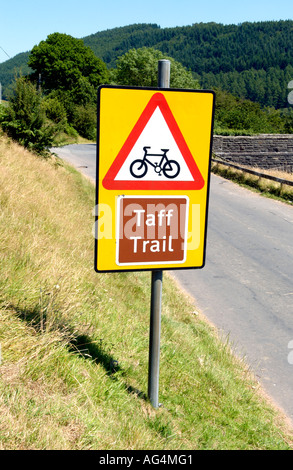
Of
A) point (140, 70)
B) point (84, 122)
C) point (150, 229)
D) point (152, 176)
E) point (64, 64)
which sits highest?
point (64, 64)

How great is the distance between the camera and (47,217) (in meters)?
7.29

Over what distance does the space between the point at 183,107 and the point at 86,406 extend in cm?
202

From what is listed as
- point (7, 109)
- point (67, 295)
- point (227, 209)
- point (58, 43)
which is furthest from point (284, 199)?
point (58, 43)

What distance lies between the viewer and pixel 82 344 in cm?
355

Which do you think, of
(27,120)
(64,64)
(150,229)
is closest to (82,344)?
(150,229)

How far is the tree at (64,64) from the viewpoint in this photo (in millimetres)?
68062

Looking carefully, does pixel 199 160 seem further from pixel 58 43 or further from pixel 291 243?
pixel 58 43

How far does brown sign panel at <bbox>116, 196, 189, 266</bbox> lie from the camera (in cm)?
297

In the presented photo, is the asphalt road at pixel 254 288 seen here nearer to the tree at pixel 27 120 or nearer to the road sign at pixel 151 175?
the road sign at pixel 151 175

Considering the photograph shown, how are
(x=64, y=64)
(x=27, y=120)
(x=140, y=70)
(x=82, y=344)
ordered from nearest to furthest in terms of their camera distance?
(x=82, y=344) < (x=27, y=120) < (x=140, y=70) < (x=64, y=64)

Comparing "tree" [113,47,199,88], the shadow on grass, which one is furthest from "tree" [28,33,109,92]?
the shadow on grass

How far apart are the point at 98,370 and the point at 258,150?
1063 inches

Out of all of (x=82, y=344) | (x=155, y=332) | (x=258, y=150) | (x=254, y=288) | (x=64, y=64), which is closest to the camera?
(x=155, y=332)

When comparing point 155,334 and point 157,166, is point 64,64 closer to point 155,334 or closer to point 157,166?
point 157,166
